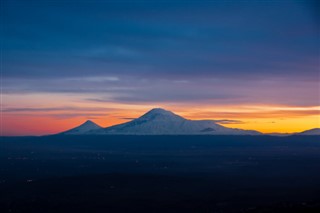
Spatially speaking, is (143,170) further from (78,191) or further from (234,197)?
(234,197)

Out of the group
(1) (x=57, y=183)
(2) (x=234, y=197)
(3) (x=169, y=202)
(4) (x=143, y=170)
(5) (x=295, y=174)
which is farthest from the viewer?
(4) (x=143, y=170)

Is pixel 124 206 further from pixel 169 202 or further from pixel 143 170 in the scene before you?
pixel 143 170

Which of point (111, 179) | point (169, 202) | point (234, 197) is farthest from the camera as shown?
point (111, 179)

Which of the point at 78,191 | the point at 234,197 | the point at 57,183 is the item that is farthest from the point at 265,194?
the point at 57,183

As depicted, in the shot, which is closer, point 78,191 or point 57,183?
point 78,191

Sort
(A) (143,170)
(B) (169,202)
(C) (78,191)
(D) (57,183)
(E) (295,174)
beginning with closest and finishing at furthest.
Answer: (B) (169,202) → (C) (78,191) → (D) (57,183) → (E) (295,174) → (A) (143,170)

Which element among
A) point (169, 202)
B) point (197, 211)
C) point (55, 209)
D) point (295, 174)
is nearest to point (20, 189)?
point (55, 209)

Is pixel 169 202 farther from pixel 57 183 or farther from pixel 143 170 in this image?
pixel 143 170

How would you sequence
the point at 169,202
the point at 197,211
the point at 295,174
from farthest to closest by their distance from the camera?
the point at 295,174 < the point at 169,202 < the point at 197,211

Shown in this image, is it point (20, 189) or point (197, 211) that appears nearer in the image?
point (197, 211)
